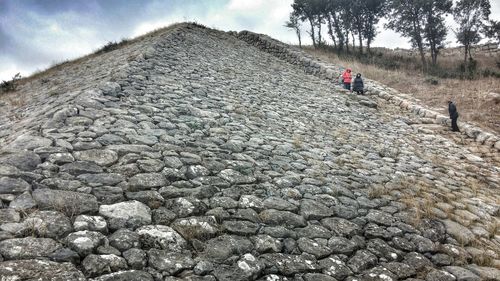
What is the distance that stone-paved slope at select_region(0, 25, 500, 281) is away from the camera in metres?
3.80

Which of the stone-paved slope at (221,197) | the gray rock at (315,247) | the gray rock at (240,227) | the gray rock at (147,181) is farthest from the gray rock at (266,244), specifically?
the gray rock at (147,181)

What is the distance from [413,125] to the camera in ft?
43.4

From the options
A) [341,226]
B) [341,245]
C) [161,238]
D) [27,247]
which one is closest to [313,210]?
[341,226]

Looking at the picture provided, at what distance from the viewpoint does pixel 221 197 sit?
5.25 meters

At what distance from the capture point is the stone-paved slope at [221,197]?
380cm

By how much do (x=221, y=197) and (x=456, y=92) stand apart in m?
16.5

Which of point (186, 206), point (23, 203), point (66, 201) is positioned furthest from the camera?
point (186, 206)

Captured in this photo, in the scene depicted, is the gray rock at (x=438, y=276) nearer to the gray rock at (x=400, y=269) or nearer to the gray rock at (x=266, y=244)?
the gray rock at (x=400, y=269)

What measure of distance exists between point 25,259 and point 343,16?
35946 mm

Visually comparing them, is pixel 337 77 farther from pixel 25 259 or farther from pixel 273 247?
pixel 25 259

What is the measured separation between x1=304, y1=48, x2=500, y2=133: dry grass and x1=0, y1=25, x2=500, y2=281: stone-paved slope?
174 inches

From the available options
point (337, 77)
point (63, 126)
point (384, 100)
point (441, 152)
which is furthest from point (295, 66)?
point (63, 126)

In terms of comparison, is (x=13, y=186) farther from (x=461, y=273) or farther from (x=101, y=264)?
(x=461, y=273)

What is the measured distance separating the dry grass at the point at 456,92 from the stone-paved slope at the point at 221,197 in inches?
174
